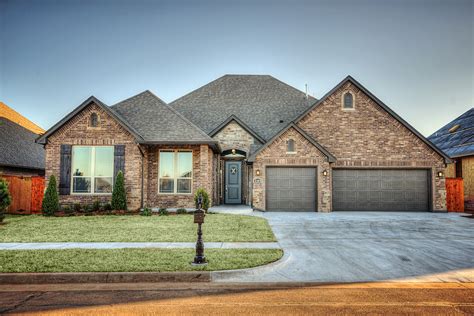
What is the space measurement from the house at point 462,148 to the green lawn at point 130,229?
1513 centimetres

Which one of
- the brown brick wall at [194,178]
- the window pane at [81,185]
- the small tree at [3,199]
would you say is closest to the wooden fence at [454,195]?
the brown brick wall at [194,178]

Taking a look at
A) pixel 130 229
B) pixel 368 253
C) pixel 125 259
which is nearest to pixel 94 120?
pixel 130 229

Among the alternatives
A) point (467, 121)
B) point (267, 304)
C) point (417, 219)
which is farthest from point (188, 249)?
point (467, 121)

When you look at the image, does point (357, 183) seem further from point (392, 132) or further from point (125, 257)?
point (125, 257)

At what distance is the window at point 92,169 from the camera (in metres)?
16.6

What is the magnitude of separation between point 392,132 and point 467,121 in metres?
11.8

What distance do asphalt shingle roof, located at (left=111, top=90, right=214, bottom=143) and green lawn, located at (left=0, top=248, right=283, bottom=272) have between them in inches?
366

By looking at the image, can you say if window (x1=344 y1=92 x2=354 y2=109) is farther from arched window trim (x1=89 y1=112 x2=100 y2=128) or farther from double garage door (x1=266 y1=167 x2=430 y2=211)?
arched window trim (x1=89 y1=112 x2=100 y2=128)

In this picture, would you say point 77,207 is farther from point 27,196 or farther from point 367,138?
point 367,138

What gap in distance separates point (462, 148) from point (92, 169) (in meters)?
22.7

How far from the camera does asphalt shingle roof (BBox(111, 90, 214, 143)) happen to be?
16.8 metres

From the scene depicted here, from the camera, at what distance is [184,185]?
57.0 ft

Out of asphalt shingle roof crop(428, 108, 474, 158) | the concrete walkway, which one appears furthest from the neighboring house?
the concrete walkway

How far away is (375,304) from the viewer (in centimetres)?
488
